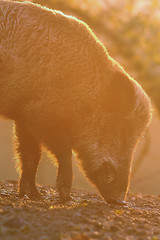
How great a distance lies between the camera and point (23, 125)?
7.14 m

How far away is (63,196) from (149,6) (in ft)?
28.0

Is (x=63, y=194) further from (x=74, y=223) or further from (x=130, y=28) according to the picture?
(x=130, y=28)

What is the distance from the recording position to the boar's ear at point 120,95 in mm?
6957

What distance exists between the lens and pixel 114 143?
7141 mm

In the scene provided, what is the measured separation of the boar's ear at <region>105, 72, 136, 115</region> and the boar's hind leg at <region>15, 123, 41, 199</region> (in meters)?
1.43

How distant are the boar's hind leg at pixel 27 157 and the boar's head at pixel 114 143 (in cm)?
92

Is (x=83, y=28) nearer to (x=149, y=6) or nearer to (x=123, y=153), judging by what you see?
(x=123, y=153)

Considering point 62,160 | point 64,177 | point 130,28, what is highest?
point 130,28

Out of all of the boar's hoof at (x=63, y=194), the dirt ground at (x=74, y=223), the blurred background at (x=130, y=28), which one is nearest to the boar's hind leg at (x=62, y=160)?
the boar's hoof at (x=63, y=194)

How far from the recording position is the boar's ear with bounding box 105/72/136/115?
696cm

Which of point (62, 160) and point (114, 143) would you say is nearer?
point (62, 160)

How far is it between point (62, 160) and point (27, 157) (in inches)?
40.3

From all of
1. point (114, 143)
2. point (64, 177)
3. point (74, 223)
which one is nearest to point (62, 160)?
point (64, 177)

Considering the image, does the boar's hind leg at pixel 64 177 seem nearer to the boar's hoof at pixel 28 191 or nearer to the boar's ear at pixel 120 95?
the boar's hoof at pixel 28 191
